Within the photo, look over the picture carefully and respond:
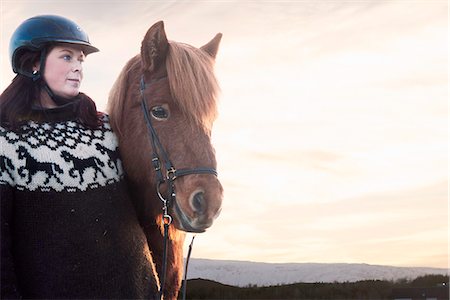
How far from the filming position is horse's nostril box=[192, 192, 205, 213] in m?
3.41

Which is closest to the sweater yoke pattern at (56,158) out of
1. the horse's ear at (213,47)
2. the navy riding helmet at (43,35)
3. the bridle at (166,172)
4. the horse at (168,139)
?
the horse at (168,139)

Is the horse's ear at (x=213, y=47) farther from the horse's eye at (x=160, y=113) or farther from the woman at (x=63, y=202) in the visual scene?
the woman at (x=63, y=202)

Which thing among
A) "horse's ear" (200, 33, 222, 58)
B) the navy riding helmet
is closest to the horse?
"horse's ear" (200, 33, 222, 58)

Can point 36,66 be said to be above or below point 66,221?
above

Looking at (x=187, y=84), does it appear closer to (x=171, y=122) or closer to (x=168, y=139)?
(x=171, y=122)

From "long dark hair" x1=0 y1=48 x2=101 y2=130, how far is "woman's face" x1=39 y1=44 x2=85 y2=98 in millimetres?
75

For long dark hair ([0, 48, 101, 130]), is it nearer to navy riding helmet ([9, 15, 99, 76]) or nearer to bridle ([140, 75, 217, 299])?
navy riding helmet ([9, 15, 99, 76])

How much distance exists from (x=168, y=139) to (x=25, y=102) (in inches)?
37.4

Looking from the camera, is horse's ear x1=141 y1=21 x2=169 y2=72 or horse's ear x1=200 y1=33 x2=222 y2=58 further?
horse's ear x1=200 y1=33 x2=222 y2=58

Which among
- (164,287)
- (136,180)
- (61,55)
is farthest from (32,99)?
(164,287)

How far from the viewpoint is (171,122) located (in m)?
3.68

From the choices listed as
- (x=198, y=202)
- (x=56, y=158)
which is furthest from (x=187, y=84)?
(x=56, y=158)

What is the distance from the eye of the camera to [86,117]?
151 inches

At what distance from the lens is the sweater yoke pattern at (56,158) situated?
11.7 ft
